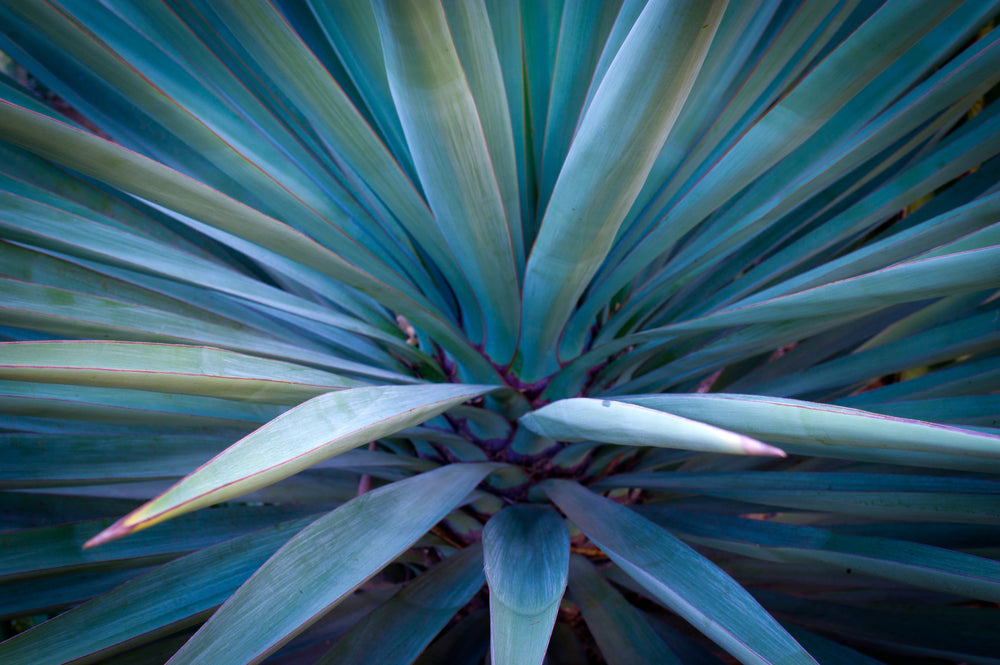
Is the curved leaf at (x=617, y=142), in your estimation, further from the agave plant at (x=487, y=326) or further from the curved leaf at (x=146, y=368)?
the curved leaf at (x=146, y=368)

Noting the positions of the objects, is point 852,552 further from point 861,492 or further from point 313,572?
point 313,572

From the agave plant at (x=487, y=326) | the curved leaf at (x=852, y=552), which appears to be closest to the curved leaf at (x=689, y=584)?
the agave plant at (x=487, y=326)

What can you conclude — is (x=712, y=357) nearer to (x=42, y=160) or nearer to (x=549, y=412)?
(x=549, y=412)

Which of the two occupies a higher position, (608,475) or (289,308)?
(289,308)

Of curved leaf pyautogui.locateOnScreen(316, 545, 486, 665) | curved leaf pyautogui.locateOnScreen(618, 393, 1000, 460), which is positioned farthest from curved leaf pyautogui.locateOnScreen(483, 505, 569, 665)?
curved leaf pyautogui.locateOnScreen(618, 393, 1000, 460)

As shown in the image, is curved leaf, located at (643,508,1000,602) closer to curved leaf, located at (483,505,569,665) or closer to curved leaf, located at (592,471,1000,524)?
curved leaf, located at (592,471,1000,524)

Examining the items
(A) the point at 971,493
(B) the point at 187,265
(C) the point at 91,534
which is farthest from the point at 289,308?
(A) the point at 971,493

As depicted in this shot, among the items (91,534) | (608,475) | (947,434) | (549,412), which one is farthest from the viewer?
(608,475)

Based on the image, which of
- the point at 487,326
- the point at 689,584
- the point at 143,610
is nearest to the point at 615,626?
the point at 689,584
